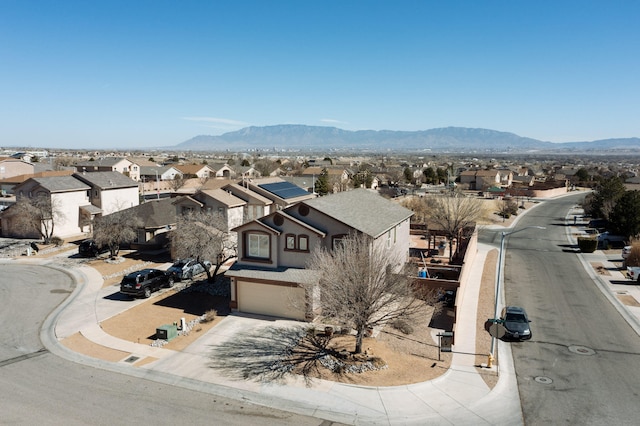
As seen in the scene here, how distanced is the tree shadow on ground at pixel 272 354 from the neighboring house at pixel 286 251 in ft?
7.29

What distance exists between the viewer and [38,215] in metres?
45.1

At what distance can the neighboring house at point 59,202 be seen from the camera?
47469mm

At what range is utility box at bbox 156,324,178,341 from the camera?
2266 cm

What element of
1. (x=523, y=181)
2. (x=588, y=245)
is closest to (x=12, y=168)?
(x=588, y=245)

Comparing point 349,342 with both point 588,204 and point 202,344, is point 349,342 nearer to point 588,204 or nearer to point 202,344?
point 202,344

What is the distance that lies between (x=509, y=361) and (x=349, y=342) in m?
7.82

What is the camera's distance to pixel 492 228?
62594 mm

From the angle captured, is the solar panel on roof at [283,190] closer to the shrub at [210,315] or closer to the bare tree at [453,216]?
the bare tree at [453,216]

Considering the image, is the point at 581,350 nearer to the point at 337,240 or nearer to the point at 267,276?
the point at 337,240

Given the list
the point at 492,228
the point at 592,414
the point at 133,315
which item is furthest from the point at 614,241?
the point at 133,315

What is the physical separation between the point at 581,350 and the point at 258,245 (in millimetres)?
18913

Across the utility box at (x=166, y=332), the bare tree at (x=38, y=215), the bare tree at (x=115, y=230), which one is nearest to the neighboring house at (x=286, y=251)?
the utility box at (x=166, y=332)

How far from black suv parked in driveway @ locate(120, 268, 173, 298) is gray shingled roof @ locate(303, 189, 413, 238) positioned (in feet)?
40.6

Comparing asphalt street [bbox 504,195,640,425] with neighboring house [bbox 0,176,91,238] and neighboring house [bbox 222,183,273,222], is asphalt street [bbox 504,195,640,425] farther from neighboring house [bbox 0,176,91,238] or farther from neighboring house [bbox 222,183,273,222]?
neighboring house [bbox 0,176,91,238]
